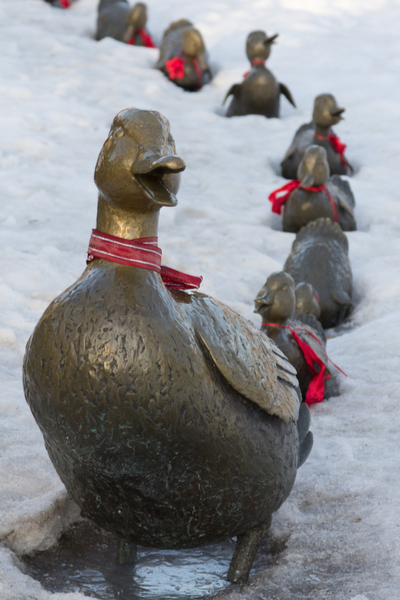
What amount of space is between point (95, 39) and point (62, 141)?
3.46 m

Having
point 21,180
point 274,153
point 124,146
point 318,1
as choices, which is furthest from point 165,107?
point 124,146

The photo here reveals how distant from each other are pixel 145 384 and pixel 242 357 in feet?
1.23

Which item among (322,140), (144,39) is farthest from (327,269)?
(144,39)

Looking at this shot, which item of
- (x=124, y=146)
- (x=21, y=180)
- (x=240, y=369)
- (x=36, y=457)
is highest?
(x=124, y=146)

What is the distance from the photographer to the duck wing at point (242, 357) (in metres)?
2.00

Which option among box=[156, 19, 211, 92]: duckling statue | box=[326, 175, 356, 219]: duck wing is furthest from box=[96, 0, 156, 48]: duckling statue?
box=[326, 175, 356, 219]: duck wing

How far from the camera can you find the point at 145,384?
1.83 metres

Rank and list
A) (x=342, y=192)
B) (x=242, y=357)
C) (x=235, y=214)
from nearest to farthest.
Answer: (x=242, y=357) → (x=342, y=192) → (x=235, y=214)

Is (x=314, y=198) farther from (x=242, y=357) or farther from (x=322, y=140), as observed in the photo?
(x=242, y=357)

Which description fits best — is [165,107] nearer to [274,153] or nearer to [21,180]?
[274,153]

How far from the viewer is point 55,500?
260 cm

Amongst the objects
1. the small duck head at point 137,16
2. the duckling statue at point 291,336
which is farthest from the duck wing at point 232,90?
the duckling statue at point 291,336

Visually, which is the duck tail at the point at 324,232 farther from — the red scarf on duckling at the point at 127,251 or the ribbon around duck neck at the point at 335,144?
the red scarf on duckling at the point at 127,251

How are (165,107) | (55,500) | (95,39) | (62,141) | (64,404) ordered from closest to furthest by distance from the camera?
1. (64,404)
2. (55,500)
3. (62,141)
4. (165,107)
5. (95,39)
